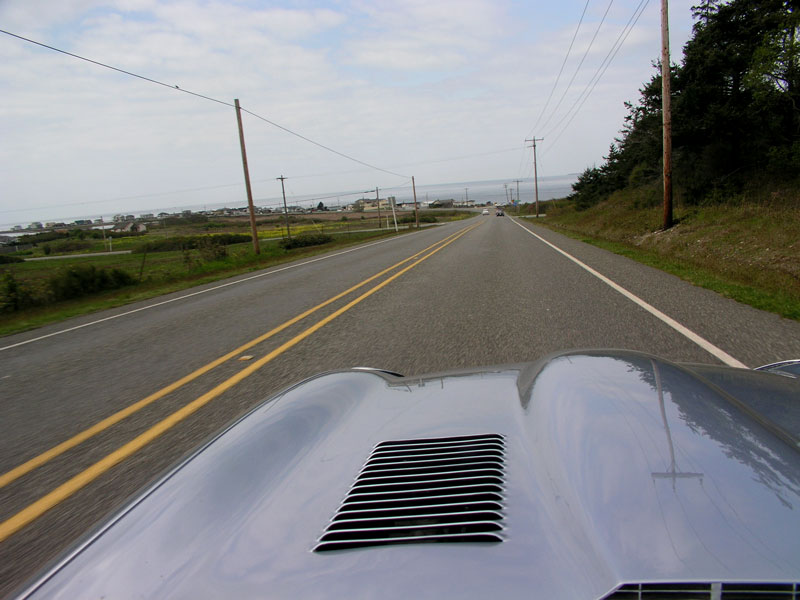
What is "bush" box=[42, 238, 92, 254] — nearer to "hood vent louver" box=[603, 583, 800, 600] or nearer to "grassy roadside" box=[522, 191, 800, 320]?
"grassy roadside" box=[522, 191, 800, 320]

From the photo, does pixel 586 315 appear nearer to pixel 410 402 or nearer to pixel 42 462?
pixel 410 402

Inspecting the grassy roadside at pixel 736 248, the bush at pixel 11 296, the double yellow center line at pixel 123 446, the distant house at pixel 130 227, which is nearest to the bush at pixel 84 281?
the bush at pixel 11 296

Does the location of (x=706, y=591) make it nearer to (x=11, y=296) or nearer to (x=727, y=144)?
(x=11, y=296)

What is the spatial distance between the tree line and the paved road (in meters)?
16.7

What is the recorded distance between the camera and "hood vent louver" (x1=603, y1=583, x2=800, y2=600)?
87 cm

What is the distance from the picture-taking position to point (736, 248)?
13.2m

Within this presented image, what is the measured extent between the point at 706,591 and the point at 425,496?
0.67m

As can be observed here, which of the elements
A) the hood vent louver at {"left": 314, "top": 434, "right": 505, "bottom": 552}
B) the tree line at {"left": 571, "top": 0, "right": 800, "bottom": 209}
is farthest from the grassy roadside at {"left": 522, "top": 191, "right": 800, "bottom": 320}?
the hood vent louver at {"left": 314, "top": 434, "right": 505, "bottom": 552}

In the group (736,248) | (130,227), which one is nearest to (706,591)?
(736,248)

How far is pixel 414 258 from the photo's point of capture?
54.4 feet

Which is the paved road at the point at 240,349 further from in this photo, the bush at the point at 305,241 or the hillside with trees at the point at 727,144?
the bush at the point at 305,241

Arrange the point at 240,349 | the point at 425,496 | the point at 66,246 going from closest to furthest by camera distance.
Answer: the point at 425,496
the point at 240,349
the point at 66,246

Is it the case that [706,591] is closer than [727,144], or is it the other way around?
[706,591]

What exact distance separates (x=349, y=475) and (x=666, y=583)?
895mm
